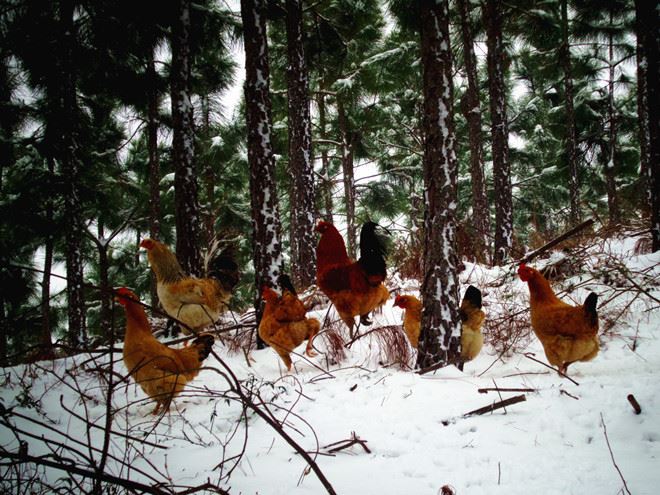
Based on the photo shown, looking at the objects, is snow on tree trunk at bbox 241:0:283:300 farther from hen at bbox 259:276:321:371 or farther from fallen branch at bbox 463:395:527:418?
fallen branch at bbox 463:395:527:418

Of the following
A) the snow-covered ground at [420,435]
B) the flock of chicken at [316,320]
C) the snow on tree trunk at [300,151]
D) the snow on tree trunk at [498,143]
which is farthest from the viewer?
the snow on tree trunk at [498,143]

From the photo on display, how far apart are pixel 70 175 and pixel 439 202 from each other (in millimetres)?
7318

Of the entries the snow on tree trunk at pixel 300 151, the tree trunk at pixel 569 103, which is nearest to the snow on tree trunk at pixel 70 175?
the snow on tree trunk at pixel 300 151

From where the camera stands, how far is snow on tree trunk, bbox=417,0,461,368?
3396 millimetres

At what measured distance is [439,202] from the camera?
3402 mm

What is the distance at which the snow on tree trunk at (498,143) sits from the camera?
384 inches

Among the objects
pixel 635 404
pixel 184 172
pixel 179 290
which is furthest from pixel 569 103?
pixel 179 290

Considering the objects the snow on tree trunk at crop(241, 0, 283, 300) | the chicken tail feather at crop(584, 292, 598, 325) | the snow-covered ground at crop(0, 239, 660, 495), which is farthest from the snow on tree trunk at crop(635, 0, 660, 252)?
the snow on tree trunk at crop(241, 0, 283, 300)

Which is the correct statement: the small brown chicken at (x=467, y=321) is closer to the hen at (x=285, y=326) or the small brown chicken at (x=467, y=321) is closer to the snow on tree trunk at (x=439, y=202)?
the snow on tree trunk at (x=439, y=202)

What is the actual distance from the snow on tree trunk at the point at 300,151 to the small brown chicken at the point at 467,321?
145 inches

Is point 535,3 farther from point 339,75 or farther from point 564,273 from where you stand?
point 564,273

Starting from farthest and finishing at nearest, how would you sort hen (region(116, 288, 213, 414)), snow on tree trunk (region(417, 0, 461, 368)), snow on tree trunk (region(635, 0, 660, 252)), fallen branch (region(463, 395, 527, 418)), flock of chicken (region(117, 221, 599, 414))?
snow on tree trunk (region(635, 0, 660, 252))
snow on tree trunk (region(417, 0, 461, 368))
flock of chicken (region(117, 221, 599, 414))
hen (region(116, 288, 213, 414))
fallen branch (region(463, 395, 527, 418))

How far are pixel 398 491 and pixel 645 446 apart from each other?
1.23m

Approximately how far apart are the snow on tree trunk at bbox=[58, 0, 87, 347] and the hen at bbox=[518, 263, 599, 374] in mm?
7334
